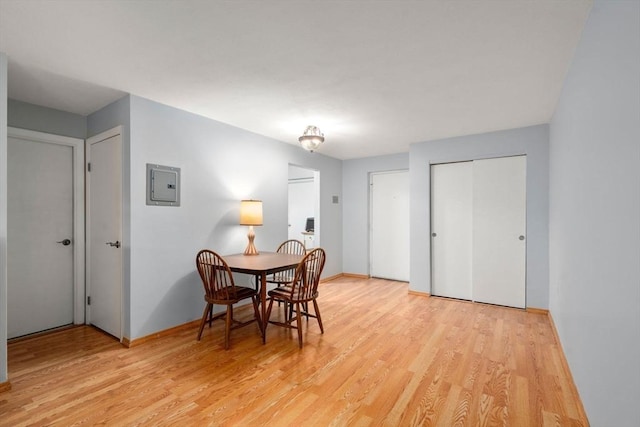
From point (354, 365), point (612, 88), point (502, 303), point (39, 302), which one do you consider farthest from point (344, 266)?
point (612, 88)

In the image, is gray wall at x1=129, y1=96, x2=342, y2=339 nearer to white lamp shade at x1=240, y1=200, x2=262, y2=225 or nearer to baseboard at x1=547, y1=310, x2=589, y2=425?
white lamp shade at x1=240, y1=200, x2=262, y2=225

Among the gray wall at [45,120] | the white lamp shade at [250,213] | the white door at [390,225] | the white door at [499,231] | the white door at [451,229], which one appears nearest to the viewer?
the gray wall at [45,120]

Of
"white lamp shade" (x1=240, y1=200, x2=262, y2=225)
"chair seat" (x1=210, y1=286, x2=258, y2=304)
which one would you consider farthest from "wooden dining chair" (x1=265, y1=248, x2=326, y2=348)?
Answer: "white lamp shade" (x1=240, y1=200, x2=262, y2=225)

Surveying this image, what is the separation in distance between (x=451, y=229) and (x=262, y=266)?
9.82ft

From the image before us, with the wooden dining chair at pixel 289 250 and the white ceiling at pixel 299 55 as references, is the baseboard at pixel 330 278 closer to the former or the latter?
the wooden dining chair at pixel 289 250

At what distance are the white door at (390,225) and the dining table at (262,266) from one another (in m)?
2.68

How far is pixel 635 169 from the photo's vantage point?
1.09 m

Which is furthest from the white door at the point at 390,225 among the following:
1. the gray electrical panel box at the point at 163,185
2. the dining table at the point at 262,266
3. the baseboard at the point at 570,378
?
the gray electrical panel box at the point at 163,185

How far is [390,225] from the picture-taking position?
221 inches

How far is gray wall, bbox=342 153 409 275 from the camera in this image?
A: 5.79 m

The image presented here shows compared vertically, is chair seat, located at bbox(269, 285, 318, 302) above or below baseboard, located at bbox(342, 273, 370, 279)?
above

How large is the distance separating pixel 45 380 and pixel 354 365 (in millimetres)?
2383

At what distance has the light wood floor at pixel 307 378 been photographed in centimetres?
185

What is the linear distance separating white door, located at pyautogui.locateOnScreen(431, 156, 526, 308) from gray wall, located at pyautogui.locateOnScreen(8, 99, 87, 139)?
4.73 m
